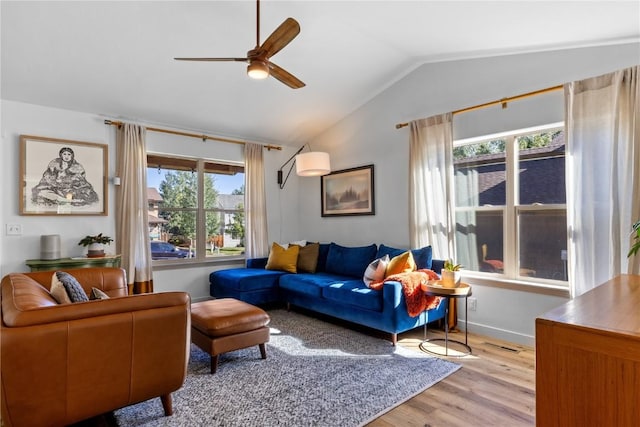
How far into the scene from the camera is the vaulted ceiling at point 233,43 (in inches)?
104

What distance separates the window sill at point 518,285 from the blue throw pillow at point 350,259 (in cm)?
114

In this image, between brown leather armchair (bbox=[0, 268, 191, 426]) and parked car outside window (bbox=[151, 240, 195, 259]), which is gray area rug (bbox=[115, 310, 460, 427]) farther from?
parked car outside window (bbox=[151, 240, 195, 259])

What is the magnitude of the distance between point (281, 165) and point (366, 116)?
5.54 feet

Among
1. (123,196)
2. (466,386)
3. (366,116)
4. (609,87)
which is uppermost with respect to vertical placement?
(366,116)

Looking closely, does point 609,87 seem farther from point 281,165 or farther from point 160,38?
point 281,165

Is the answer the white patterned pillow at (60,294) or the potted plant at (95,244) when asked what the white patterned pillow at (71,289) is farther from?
the potted plant at (95,244)

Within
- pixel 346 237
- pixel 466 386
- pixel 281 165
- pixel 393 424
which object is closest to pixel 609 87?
pixel 466 386

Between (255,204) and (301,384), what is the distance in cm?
321

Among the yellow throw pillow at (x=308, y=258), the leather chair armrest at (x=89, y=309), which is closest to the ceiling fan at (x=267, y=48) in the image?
the leather chair armrest at (x=89, y=309)

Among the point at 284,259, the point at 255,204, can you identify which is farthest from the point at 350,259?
the point at 255,204

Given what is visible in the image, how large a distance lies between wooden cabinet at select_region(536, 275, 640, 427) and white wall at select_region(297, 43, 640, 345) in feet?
8.02

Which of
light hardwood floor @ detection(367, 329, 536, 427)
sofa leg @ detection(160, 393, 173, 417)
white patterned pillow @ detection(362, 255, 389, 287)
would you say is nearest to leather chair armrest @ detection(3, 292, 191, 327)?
sofa leg @ detection(160, 393, 173, 417)

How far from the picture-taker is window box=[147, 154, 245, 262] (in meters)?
4.57

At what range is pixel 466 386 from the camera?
7.98ft
